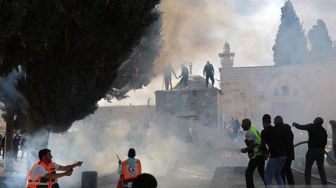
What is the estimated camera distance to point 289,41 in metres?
54.2

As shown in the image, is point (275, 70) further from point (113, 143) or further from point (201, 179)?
point (201, 179)

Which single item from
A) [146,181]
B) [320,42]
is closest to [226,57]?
[320,42]

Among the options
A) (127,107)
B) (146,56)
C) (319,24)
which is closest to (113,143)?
(146,56)

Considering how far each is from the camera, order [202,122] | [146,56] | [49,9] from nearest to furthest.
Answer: [49,9] → [146,56] → [202,122]

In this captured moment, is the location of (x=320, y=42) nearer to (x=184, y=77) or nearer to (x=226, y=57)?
(x=226, y=57)

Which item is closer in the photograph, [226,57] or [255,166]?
[255,166]

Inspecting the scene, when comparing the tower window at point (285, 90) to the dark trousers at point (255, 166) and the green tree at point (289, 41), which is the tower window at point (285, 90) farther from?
the dark trousers at point (255, 166)

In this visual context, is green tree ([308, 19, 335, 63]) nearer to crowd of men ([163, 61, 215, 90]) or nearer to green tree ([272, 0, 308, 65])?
green tree ([272, 0, 308, 65])

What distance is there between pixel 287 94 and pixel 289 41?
432 inches

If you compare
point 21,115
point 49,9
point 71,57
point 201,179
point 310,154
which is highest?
point 49,9

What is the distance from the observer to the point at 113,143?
21.6 m

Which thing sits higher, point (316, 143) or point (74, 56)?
point (74, 56)

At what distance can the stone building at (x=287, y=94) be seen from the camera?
149ft

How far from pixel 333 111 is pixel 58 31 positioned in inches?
1596
